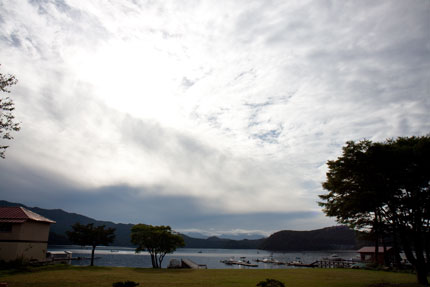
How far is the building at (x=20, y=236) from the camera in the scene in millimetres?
36281

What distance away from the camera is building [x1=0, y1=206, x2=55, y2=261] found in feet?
119

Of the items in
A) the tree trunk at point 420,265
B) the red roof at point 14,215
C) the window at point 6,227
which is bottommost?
the tree trunk at point 420,265

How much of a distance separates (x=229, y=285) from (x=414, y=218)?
1806cm

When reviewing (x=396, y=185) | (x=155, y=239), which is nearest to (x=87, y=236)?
(x=155, y=239)

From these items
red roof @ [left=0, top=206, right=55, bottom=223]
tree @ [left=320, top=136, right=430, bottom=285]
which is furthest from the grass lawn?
red roof @ [left=0, top=206, right=55, bottom=223]

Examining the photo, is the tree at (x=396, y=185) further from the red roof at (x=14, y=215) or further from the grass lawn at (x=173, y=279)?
the red roof at (x=14, y=215)

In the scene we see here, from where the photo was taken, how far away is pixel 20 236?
3712 cm

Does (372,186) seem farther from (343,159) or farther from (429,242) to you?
(429,242)

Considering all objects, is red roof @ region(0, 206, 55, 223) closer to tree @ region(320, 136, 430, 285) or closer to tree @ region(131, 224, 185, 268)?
tree @ region(131, 224, 185, 268)

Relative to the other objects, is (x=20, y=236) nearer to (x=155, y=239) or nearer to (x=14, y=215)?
(x=14, y=215)

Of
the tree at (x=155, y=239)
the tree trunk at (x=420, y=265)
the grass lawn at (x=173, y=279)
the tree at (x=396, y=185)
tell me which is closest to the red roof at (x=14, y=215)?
the grass lawn at (x=173, y=279)

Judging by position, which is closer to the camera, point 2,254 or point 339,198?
point 339,198

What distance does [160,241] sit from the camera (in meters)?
50.2

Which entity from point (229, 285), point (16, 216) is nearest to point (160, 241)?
point (16, 216)
